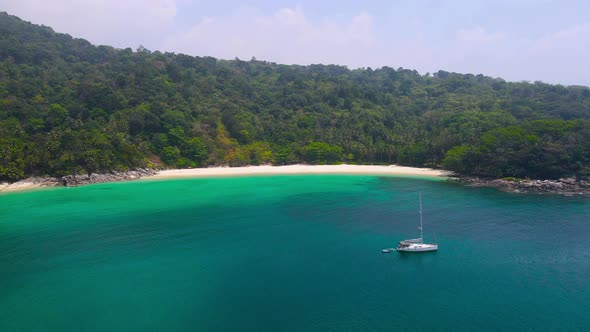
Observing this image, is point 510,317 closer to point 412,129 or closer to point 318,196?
point 318,196

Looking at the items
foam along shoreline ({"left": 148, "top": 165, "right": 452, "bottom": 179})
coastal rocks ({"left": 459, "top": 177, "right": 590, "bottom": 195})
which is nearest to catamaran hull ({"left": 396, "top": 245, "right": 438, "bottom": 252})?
coastal rocks ({"left": 459, "top": 177, "right": 590, "bottom": 195})

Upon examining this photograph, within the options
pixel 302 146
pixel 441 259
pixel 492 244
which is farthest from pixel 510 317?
pixel 302 146

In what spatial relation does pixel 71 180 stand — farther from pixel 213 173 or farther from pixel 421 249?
pixel 421 249

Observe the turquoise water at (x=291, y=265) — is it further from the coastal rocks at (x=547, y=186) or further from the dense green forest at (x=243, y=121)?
the dense green forest at (x=243, y=121)

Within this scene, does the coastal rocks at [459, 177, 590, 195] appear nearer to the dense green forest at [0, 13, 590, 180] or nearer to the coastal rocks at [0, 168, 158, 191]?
the dense green forest at [0, 13, 590, 180]

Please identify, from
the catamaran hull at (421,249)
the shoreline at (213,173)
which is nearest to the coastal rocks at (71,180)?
the shoreline at (213,173)
